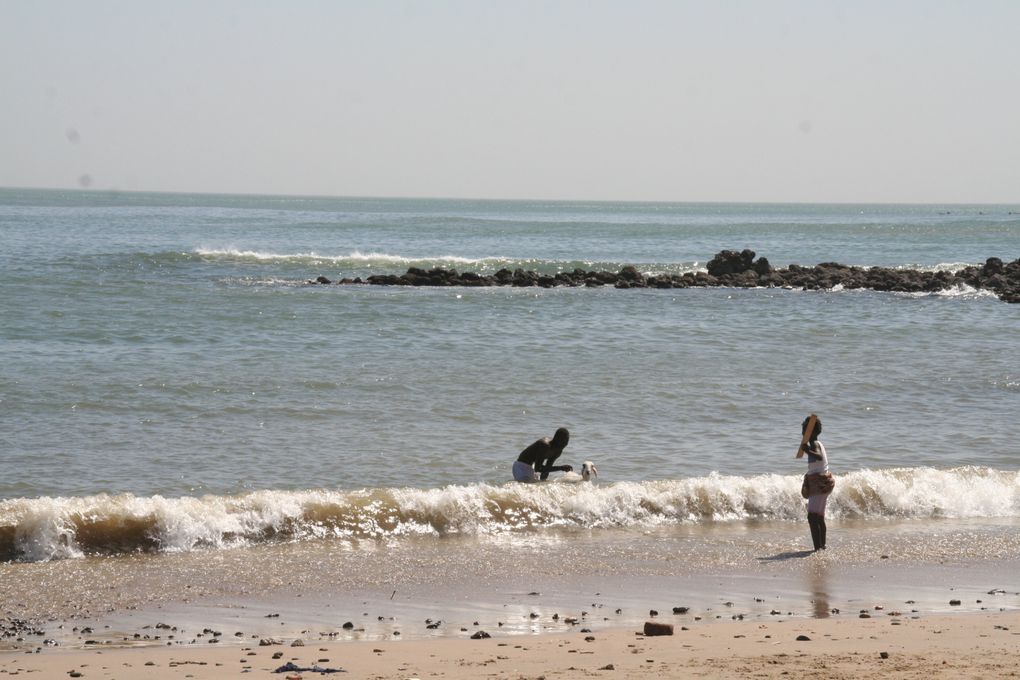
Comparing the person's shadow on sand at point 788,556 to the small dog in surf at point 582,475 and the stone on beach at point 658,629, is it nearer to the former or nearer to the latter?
the small dog in surf at point 582,475

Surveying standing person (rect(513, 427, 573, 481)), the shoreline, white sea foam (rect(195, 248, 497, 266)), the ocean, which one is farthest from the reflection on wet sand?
white sea foam (rect(195, 248, 497, 266))

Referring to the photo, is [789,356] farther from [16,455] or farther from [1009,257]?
[1009,257]

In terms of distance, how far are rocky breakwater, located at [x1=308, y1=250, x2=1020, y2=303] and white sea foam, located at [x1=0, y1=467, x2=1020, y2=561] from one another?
2315 centimetres

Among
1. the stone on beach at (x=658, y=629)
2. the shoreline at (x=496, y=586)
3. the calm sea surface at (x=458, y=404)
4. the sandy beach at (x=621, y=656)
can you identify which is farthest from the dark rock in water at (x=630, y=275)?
the stone on beach at (x=658, y=629)

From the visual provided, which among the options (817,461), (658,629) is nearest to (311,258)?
(817,461)

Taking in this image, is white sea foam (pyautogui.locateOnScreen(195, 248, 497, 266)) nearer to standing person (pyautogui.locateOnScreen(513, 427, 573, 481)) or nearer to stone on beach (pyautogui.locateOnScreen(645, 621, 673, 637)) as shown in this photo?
standing person (pyautogui.locateOnScreen(513, 427, 573, 481))

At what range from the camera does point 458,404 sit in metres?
17.3

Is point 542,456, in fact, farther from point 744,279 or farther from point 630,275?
point 744,279

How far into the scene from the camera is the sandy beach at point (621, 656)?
268 inches

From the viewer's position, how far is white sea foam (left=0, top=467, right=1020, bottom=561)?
10859 mm

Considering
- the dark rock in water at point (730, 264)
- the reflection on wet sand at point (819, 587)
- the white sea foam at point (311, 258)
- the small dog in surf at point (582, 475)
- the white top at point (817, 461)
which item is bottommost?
the reflection on wet sand at point (819, 587)

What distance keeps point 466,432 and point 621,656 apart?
8.52 meters

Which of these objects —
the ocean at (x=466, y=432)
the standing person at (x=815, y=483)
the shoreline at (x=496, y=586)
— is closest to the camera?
the shoreline at (x=496, y=586)

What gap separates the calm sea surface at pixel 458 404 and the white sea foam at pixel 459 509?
26 mm
